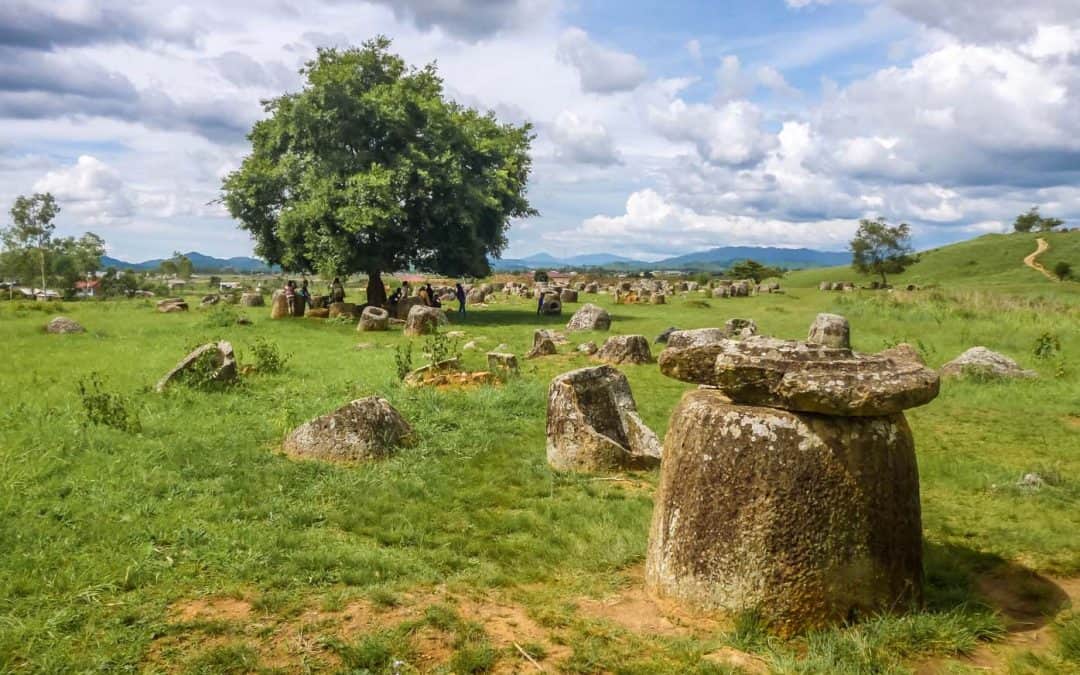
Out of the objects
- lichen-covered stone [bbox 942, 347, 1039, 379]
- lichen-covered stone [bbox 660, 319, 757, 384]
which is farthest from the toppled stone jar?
lichen-covered stone [bbox 942, 347, 1039, 379]

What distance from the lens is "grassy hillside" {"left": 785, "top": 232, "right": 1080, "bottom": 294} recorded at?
74.5 meters

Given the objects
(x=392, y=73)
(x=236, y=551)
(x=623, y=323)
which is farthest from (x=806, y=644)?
(x=392, y=73)

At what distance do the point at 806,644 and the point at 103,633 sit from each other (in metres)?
5.39

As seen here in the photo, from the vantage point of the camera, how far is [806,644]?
18.1ft

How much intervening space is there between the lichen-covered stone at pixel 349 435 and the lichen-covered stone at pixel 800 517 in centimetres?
562

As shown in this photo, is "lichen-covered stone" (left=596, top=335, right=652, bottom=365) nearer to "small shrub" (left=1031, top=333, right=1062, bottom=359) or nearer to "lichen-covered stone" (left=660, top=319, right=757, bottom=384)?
"small shrub" (left=1031, top=333, right=1062, bottom=359)

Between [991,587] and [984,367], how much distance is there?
500 inches

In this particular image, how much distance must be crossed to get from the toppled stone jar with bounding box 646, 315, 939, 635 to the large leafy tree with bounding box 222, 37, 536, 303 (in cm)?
2638

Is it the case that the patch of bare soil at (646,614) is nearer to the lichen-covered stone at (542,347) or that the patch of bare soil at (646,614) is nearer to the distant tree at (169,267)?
the lichen-covered stone at (542,347)

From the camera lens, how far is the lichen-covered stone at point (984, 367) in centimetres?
1720

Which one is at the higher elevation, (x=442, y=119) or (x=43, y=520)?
(x=442, y=119)

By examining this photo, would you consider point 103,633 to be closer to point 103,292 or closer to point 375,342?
point 375,342

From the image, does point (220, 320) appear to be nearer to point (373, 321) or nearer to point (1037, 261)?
point (373, 321)

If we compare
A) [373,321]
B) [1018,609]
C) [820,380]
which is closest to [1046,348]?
[1018,609]
